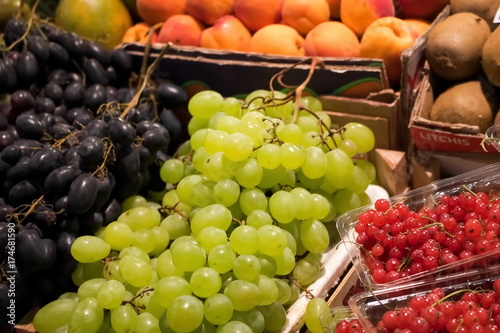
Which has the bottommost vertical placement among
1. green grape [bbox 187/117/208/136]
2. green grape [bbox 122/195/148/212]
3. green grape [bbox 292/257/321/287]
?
green grape [bbox 292/257/321/287]

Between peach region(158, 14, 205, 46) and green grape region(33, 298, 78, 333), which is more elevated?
peach region(158, 14, 205, 46)

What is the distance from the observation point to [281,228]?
1189 mm

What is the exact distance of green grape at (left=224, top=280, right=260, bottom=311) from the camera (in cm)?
100

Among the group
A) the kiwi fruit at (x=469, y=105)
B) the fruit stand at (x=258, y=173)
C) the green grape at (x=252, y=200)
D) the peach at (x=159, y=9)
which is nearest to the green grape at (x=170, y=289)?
the fruit stand at (x=258, y=173)

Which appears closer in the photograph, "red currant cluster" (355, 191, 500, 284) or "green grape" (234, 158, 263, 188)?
"red currant cluster" (355, 191, 500, 284)

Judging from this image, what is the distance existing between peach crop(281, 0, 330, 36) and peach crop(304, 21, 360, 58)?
54 millimetres

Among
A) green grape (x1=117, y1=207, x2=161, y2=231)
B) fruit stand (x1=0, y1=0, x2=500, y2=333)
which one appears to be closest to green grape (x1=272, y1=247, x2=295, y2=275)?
fruit stand (x1=0, y1=0, x2=500, y2=333)

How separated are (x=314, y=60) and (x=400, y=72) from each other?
0.92ft

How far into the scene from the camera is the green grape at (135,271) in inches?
42.9

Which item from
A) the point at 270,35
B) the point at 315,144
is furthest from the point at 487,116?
the point at 270,35

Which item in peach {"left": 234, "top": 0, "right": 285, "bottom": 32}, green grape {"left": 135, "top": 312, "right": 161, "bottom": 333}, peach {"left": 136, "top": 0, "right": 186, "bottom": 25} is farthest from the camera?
peach {"left": 136, "top": 0, "right": 186, "bottom": 25}

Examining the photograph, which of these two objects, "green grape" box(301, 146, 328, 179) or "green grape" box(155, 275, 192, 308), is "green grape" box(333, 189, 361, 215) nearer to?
"green grape" box(301, 146, 328, 179)

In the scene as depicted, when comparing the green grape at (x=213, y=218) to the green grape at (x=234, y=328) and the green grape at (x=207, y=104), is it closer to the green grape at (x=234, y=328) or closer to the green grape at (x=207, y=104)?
the green grape at (x=234, y=328)

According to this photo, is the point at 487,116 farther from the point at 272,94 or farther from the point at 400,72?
the point at 272,94
